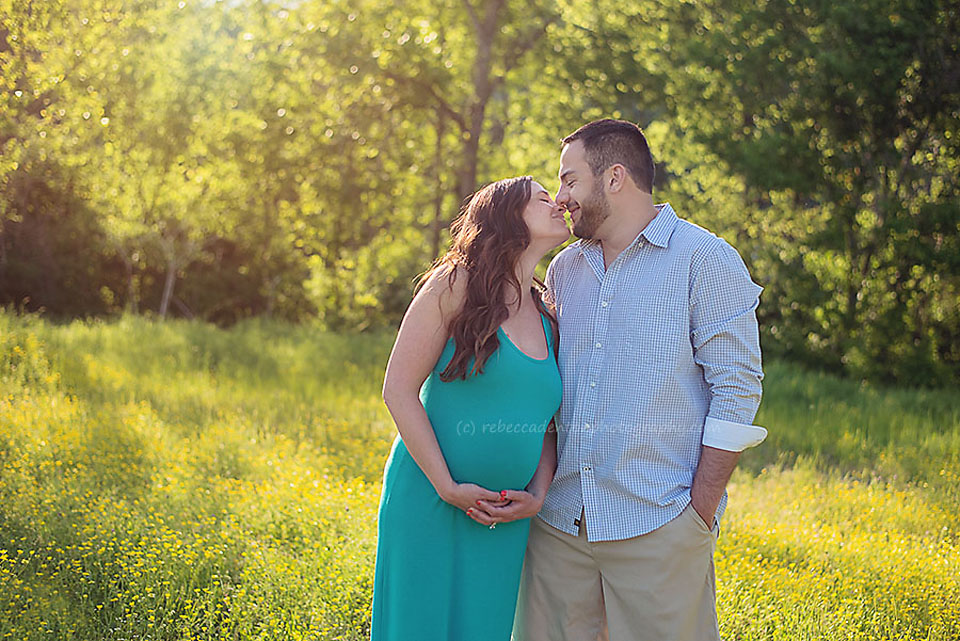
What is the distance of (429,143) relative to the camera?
18984 millimetres

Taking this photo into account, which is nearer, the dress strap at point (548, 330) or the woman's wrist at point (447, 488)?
the woman's wrist at point (447, 488)

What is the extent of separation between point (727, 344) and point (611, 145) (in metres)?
0.82

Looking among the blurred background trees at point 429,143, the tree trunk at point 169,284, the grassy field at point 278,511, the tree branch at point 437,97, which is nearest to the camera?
the grassy field at point 278,511

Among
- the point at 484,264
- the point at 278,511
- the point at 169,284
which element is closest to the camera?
the point at 484,264

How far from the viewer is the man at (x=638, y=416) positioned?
9.80ft

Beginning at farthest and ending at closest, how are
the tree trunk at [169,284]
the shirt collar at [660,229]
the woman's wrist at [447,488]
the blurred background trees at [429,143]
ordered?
the tree trunk at [169,284], the blurred background trees at [429,143], the shirt collar at [660,229], the woman's wrist at [447,488]

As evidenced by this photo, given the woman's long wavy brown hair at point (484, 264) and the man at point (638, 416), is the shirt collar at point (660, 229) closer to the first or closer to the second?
the man at point (638, 416)

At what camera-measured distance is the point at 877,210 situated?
13.6 metres

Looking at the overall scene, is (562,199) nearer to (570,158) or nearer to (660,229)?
(570,158)

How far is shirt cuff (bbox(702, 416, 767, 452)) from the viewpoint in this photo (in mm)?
2939

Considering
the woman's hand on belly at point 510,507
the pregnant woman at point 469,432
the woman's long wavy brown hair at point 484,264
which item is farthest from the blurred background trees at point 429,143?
the woman's hand on belly at point 510,507

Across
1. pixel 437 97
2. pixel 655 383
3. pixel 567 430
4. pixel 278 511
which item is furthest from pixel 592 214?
pixel 437 97

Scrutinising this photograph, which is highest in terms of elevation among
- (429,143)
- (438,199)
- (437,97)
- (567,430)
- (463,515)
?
(437,97)

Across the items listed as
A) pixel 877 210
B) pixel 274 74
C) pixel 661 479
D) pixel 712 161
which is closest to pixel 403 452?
pixel 661 479
